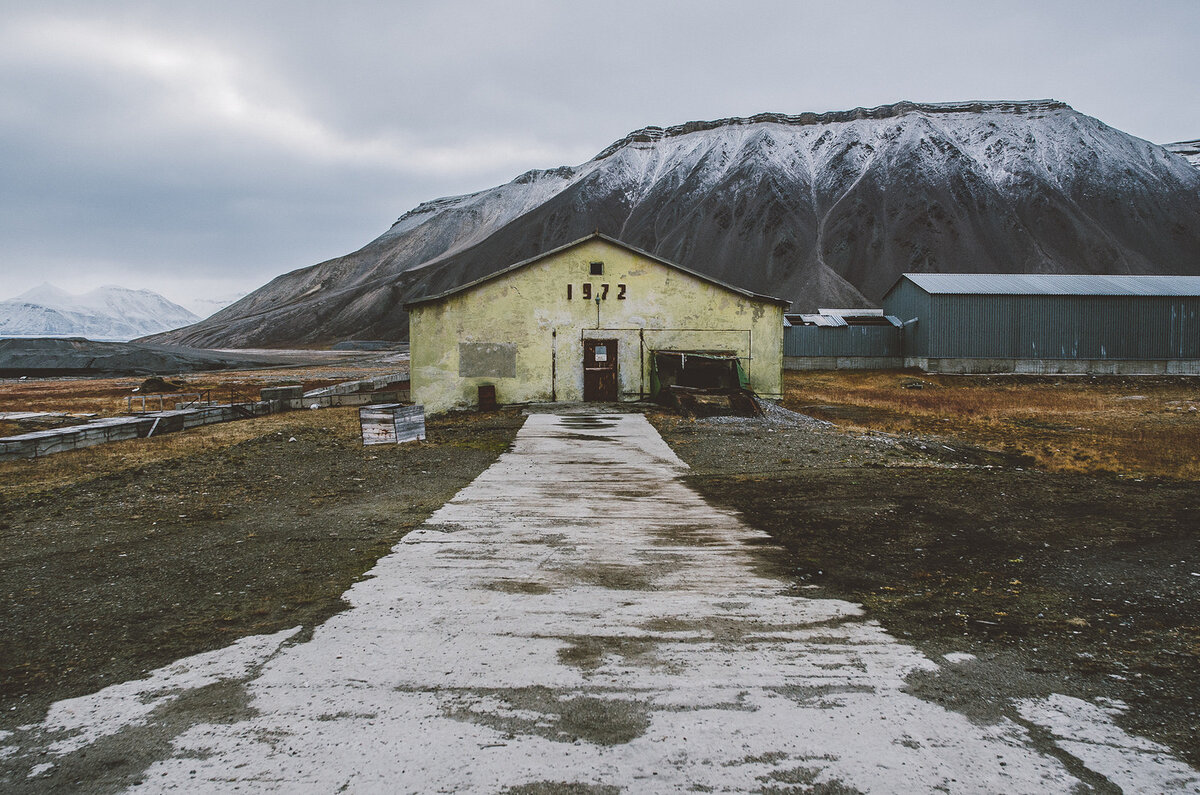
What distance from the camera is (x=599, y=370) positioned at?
21266mm

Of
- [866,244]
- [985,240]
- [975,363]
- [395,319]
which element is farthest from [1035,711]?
[395,319]

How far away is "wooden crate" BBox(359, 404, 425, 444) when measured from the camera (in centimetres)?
1330

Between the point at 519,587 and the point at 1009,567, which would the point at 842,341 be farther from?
the point at 519,587

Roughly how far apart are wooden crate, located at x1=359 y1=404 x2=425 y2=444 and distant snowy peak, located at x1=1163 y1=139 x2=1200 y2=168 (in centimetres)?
17007

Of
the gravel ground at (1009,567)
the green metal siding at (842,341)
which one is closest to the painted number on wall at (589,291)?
the gravel ground at (1009,567)

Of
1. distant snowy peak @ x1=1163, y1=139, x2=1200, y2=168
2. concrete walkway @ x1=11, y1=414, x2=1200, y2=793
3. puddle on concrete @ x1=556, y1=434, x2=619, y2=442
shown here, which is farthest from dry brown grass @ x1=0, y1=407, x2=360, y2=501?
distant snowy peak @ x1=1163, y1=139, x2=1200, y2=168

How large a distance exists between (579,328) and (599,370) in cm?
156

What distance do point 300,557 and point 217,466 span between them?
6846 millimetres

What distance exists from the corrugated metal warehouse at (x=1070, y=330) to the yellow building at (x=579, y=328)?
2644 centimetres

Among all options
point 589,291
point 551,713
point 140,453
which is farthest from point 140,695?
point 589,291

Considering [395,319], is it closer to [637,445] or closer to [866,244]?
[866,244]

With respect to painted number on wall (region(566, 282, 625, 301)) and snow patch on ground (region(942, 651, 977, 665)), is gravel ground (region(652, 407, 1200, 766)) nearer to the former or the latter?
snow patch on ground (region(942, 651, 977, 665))

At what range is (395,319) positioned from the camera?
438 ft

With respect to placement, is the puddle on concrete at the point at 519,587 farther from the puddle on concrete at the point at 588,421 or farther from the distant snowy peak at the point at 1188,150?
the distant snowy peak at the point at 1188,150
